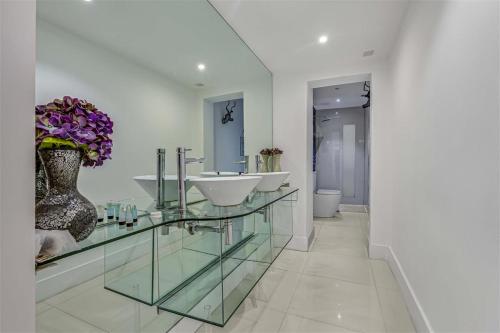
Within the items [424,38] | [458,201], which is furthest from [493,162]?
[424,38]

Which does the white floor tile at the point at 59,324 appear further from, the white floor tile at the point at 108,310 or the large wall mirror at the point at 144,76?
the large wall mirror at the point at 144,76

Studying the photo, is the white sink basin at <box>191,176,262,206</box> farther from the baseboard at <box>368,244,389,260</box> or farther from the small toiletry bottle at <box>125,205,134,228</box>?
the baseboard at <box>368,244,389,260</box>

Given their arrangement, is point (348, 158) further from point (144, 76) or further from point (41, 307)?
point (41, 307)

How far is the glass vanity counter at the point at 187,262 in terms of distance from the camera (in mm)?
1177

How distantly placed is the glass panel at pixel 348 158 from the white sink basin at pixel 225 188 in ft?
14.4

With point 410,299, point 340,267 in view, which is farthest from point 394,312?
point 340,267

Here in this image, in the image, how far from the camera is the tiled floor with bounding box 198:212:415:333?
1.56 meters

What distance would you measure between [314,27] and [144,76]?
1.51 m

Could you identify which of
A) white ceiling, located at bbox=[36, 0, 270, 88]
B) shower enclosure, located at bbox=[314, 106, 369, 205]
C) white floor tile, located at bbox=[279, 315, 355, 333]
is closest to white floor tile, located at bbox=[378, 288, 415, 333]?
white floor tile, located at bbox=[279, 315, 355, 333]

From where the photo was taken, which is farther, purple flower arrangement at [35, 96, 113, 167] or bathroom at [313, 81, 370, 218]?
bathroom at [313, 81, 370, 218]

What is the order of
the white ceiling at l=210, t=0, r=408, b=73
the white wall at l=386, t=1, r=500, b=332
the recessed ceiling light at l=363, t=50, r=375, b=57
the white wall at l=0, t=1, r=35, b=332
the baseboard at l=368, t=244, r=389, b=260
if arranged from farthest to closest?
the baseboard at l=368, t=244, r=389, b=260
the recessed ceiling light at l=363, t=50, r=375, b=57
the white ceiling at l=210, t=0, r=408, b=73
the white wall at l=386, t=1, r=500, b=332
the white wall at l=0, t=1, r=35, b=332

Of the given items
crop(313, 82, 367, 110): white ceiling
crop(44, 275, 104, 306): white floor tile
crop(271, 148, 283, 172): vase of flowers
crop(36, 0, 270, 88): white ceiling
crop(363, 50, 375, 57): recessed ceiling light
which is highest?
crop(313, 82, 367, 110): white ceiling

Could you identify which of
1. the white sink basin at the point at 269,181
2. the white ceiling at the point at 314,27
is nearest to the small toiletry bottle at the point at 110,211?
the white sink basin at the point at 269,181

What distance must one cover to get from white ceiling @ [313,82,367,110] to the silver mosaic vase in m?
3.86
